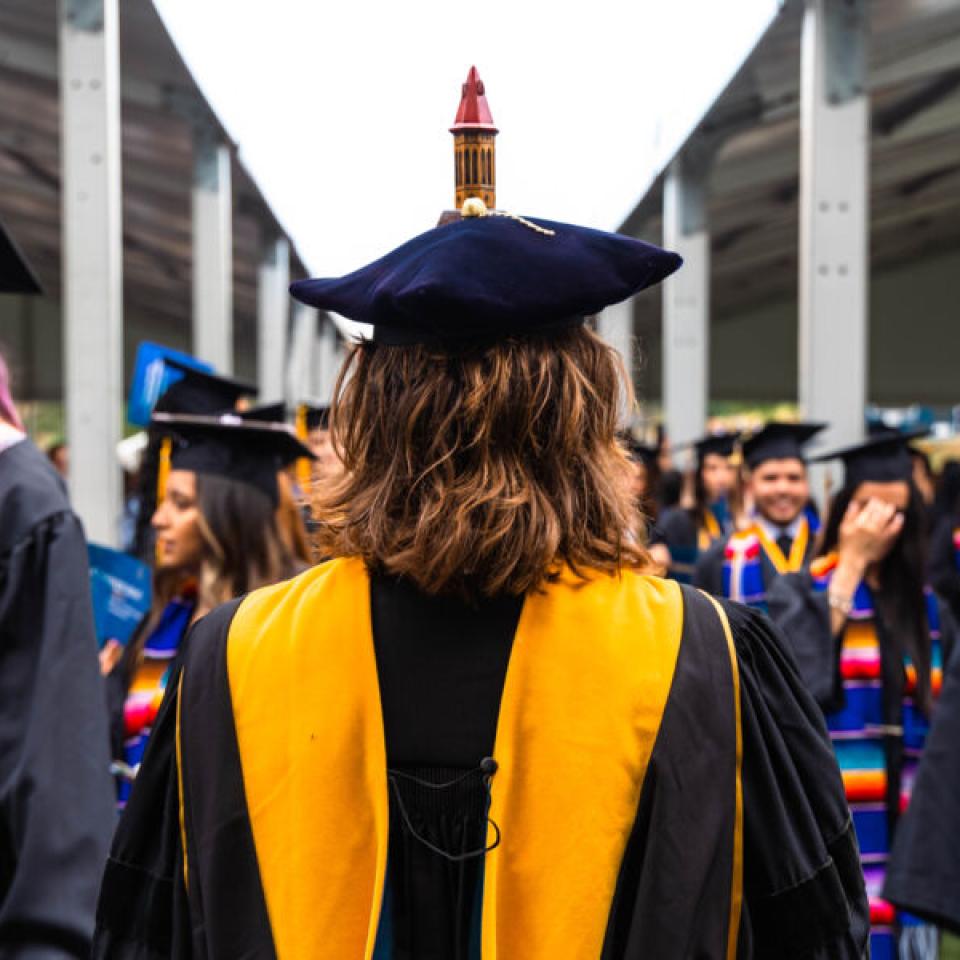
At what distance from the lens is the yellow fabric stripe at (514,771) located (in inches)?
59.4

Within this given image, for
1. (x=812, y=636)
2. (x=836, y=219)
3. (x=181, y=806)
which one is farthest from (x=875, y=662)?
(x=181, y=806)

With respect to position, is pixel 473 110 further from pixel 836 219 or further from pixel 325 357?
pixel 325 357

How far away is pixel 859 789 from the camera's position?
13.1 feet

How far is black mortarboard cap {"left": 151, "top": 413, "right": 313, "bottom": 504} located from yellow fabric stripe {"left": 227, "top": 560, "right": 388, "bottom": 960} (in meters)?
2.18

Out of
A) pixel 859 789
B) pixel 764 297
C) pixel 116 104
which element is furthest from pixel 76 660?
pixel 764 297

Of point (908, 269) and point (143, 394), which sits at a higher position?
point (908, 269)

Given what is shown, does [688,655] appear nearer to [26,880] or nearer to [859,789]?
[26,880]

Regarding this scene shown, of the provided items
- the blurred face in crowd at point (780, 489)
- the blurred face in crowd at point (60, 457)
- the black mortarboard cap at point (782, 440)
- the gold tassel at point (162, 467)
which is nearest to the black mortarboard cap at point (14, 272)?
the gold tassel at point (162, 467)

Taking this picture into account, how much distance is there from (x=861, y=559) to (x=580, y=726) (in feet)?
9.00

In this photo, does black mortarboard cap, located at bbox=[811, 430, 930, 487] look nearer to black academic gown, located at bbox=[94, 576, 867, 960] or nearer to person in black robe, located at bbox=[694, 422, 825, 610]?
person in black robe, located at bbox=[694, 422, 825, 610]

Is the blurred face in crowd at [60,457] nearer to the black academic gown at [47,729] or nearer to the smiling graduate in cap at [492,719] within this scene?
the black academic gown at [47,729]

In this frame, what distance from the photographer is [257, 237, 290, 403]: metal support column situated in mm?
13312

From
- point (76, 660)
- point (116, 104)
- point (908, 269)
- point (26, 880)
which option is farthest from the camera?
point (908, 269)

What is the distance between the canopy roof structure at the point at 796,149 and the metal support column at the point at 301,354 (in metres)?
4.29
